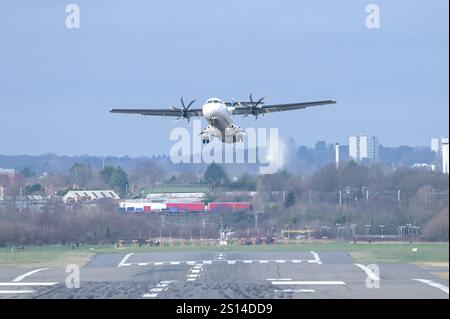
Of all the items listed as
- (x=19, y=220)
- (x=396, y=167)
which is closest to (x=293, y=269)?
(x=396, y=167)

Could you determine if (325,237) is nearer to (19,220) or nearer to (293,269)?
(293,269)

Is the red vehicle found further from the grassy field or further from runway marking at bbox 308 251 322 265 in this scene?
runway marking at bbox 308 251 322 265

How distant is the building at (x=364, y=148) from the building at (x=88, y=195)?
14.8 m

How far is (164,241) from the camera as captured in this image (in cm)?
6956

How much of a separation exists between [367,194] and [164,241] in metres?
13.5

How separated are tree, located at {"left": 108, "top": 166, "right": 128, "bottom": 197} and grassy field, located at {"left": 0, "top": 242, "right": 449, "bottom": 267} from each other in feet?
12.1

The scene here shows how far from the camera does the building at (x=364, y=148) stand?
69.6 metres

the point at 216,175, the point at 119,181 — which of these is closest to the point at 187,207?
the point at 216,175

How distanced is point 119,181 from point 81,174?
356 centimetres

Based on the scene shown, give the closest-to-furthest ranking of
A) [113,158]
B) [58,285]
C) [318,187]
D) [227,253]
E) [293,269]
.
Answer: [58,285], [293,269], [318,187], [227,253], [113,158]

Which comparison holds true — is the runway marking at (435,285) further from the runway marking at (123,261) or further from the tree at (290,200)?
the runway marking at (123,261)

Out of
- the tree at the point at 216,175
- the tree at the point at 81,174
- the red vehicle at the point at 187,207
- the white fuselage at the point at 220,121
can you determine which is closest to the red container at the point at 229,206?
the red vehicle at the point at 187,207

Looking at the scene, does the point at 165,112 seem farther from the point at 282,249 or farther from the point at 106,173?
the point at 282,249
